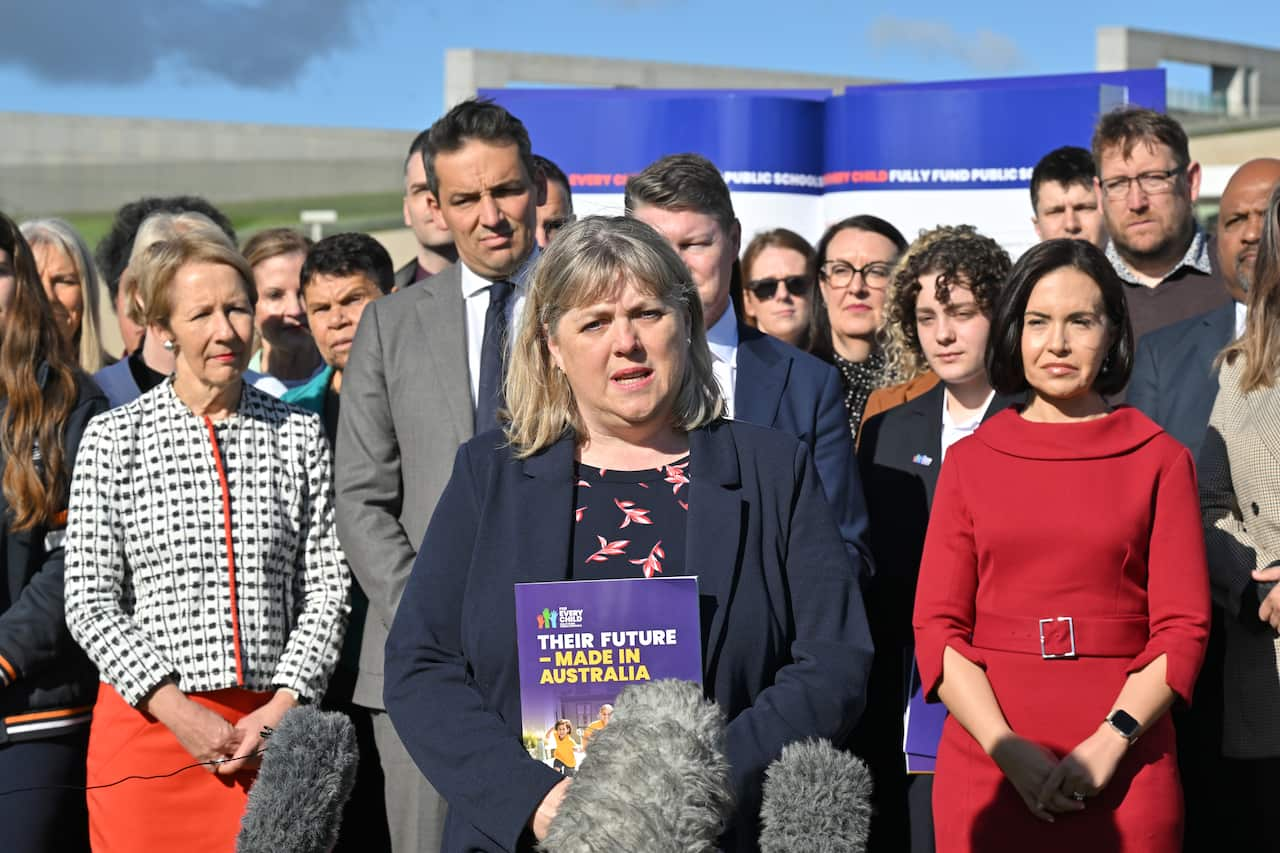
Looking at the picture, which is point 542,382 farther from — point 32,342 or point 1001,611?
point 32,342

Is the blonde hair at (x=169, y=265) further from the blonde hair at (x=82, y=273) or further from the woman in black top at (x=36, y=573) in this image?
the blonde hair at (x=82, y=273)

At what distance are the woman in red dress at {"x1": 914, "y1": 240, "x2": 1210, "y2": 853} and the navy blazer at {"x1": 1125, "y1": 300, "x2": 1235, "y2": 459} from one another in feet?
2.38

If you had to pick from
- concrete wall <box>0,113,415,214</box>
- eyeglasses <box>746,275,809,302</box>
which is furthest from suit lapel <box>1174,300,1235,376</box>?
concrete wall <box>0,113,415,214</box>

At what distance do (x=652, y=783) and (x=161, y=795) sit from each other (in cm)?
234

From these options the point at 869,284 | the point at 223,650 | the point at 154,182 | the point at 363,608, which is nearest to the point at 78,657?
the point at 223,650

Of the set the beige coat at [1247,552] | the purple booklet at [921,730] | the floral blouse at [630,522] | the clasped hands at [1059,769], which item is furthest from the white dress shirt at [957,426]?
the floral blouse at [630,522]

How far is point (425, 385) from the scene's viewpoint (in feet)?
13.8

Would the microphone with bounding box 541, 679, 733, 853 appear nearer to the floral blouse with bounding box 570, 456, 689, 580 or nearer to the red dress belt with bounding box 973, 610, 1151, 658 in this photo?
the floral blouse with bounding box 570, 456, 689, 580

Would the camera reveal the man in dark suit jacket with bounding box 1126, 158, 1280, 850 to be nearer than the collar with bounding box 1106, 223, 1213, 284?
Yes

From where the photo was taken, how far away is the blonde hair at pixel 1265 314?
4000 millimetres

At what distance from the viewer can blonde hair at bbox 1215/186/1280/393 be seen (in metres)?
4.00

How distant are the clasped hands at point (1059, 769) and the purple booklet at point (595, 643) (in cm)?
123

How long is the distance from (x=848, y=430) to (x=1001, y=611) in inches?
26.7

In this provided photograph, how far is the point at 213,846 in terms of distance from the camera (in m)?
3.93
